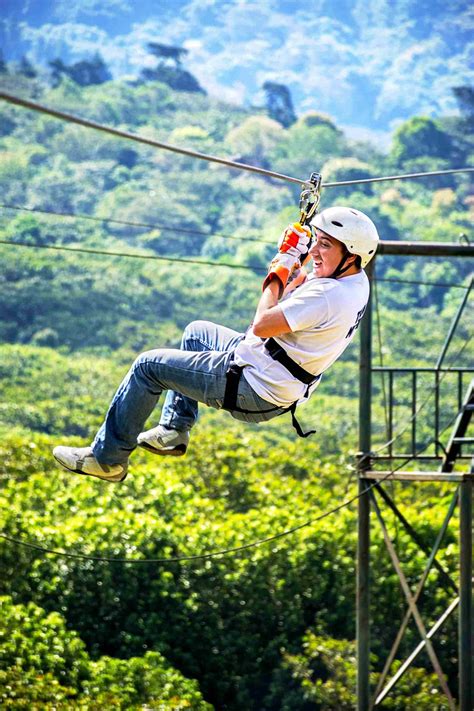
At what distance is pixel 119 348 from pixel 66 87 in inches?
1651

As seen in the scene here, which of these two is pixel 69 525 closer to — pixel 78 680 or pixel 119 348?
pixel 78 680

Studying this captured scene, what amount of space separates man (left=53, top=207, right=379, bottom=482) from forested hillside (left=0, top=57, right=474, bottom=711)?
2.95 m

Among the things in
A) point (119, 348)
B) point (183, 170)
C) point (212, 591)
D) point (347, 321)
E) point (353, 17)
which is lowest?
point (347, 321)

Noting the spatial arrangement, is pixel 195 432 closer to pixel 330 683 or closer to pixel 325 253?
pixel 330 683

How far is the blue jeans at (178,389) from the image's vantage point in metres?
5.10

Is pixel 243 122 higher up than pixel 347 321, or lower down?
higher up

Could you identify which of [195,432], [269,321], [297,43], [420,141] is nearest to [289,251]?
[269,321]

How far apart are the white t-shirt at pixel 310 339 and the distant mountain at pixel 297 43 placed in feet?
342

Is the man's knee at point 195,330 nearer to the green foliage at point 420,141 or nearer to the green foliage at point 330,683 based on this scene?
the green foliage at point 330,683

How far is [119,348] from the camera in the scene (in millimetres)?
45656

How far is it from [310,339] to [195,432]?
830 inches

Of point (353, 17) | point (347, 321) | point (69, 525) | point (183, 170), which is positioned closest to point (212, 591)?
point (69, 525)

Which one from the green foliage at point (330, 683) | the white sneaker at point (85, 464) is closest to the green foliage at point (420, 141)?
the green foliage at point (330, 683)

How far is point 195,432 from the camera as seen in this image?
26031 mm
